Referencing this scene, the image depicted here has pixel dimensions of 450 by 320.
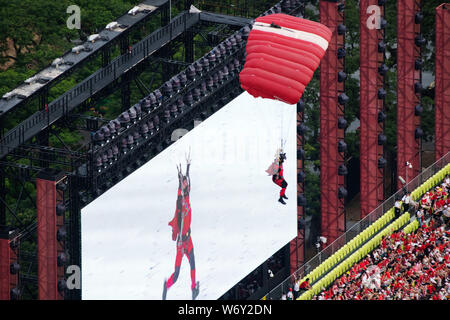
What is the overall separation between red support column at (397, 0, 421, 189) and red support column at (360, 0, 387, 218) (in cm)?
115

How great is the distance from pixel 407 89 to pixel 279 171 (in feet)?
24.8

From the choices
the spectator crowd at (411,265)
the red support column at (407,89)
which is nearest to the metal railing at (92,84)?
the red support column at (407,89)

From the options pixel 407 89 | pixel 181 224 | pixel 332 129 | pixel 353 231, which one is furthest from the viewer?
pixel 407 89

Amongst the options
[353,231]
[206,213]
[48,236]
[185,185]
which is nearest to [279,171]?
[353,231]

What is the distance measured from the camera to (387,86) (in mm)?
88500

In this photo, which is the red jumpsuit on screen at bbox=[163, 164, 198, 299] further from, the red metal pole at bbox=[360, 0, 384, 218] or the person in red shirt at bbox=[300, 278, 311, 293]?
the red metal pole at bbox=[360, 0, 384, 218]

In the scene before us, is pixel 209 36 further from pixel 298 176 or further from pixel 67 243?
pixel 67 243

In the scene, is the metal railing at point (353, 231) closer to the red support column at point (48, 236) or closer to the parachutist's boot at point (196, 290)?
the parachutist's boot at point (196, 290)

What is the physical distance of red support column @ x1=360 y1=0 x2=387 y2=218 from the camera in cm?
7719

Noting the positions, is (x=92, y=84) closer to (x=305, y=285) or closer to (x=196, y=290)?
(x=196, y=290)

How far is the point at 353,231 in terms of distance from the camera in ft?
253

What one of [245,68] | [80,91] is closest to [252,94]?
[245,68]

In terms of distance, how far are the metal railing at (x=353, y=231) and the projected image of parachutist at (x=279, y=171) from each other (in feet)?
9.46
